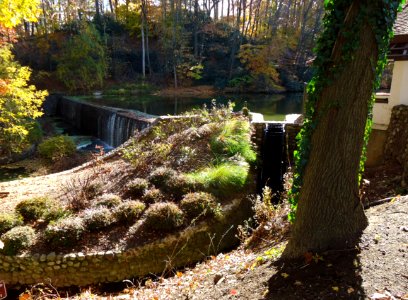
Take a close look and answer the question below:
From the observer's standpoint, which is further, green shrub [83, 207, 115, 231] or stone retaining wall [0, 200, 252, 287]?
green shrub [83, 207, 115, 231]

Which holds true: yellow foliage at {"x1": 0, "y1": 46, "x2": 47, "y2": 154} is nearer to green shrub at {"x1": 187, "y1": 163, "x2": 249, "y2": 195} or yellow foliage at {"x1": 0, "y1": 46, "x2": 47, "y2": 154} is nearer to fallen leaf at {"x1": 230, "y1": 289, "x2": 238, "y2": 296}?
green shrub at {"x1": 187, "y1": 163, "x2": 249, "y2": 195}

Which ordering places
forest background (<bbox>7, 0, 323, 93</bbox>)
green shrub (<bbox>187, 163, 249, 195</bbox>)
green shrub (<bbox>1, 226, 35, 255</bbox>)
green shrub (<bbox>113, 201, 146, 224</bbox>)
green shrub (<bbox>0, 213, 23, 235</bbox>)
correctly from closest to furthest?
green shrub (<bbox>1, 226, 35, 255</bbox>) < green shrub (<bbox>0, 213, 23, 235</bbox>) < green shrub (<bbox>113, 201, 146, 224</bbox>) < green shrub (<bbox>187, 163, 249, 195</bbox>) < forest background (<bbox>7, 0, 323, 93</bbox>)

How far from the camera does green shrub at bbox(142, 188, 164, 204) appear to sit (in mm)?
6660

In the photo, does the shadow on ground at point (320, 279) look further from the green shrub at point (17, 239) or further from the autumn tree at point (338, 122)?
the green shrub at point (17, 239)

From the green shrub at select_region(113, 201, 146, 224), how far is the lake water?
13.3 m

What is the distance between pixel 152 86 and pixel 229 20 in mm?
14803

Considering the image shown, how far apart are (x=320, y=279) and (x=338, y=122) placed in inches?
57.7

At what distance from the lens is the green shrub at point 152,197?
6.66m

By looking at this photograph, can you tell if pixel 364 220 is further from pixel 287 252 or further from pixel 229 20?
pixel 229 20

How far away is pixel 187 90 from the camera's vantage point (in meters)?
30.0

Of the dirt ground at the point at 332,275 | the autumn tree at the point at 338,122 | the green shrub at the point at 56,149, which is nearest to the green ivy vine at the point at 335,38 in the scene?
the autumn tree at the point at 338,122

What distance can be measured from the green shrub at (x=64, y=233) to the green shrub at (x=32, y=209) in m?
0.70

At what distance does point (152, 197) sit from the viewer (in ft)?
21.8

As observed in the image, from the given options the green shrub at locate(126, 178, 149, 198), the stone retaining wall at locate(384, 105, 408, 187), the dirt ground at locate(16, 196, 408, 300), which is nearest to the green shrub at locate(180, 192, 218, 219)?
the green shrub at locate(126, 178, 149, 198)
